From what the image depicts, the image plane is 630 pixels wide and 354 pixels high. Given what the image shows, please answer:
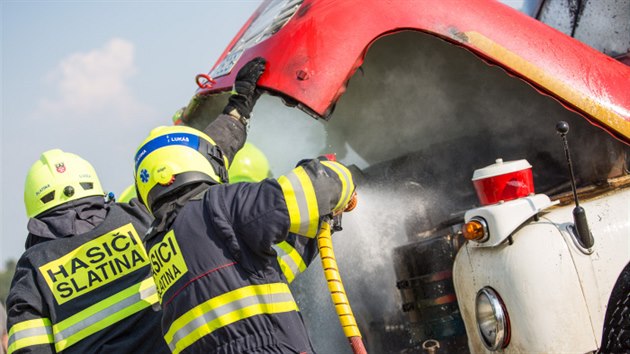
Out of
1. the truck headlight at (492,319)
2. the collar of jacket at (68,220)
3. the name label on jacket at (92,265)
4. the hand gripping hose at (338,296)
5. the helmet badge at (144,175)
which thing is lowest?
the truck headlight at (492,319)

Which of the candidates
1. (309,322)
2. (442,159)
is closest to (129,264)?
(309,322)

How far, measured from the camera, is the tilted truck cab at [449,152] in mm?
2650

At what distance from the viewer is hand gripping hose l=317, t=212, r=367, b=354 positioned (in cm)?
266

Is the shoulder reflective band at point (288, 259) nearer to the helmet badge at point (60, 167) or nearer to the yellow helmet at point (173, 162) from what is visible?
the yellow helmet at point (173, 162)

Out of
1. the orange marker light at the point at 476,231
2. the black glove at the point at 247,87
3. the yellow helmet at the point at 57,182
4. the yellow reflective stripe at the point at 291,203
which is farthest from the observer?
the yellow helmet at the point at 57,182

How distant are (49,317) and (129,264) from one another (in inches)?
17.4

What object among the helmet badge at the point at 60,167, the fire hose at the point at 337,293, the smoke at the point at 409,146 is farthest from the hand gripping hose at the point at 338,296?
the helmet badge at the point at 60,167

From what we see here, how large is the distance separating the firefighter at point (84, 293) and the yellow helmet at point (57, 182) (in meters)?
0.14

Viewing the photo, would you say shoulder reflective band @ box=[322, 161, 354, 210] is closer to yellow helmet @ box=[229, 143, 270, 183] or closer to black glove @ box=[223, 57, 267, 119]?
black glove @ box=[223, 57, 267, 119]

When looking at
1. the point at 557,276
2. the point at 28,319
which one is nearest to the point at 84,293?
the point at 28,319

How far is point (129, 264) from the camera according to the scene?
3498mm

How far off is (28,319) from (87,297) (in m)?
0.27

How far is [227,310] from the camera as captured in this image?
2.53m

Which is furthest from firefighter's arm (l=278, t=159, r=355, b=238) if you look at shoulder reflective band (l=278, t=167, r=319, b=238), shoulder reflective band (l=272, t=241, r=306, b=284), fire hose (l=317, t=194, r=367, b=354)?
shoulder reflective band (l=272, t=241, r=306, b=284)
